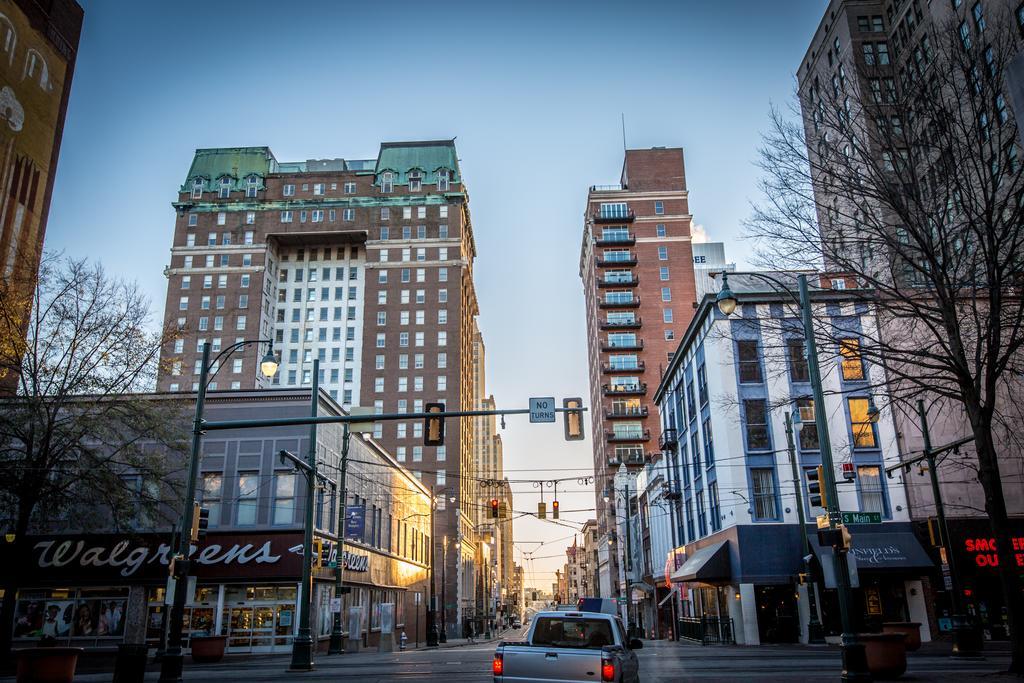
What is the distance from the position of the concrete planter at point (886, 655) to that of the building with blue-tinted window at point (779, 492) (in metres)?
15.2

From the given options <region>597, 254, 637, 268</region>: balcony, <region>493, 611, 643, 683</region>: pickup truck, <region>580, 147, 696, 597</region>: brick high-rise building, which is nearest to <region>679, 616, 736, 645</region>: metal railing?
<region>493, 611, 643, 683</region>: pickup truck

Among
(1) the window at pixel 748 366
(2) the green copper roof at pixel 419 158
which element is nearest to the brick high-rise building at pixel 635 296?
(2) the green copper roof at pixel 419 158

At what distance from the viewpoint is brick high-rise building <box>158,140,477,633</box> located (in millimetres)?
94875

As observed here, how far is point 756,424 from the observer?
124ft

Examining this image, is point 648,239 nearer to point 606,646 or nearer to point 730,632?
point 730,632

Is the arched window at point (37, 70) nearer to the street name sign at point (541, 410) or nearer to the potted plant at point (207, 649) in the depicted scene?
the potted plant at point (207, 649)

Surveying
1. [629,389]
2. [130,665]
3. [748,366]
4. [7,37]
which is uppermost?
[7,37]

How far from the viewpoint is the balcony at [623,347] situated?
89938mm

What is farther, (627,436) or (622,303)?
(622,303)

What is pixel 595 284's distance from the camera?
310ft

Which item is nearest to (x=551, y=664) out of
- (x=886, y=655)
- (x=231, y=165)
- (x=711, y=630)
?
(x=886, y=655)

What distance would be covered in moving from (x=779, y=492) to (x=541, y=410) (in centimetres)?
2167

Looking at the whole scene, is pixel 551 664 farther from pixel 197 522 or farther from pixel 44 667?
pixel 44 667

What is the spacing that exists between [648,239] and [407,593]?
5433cm
